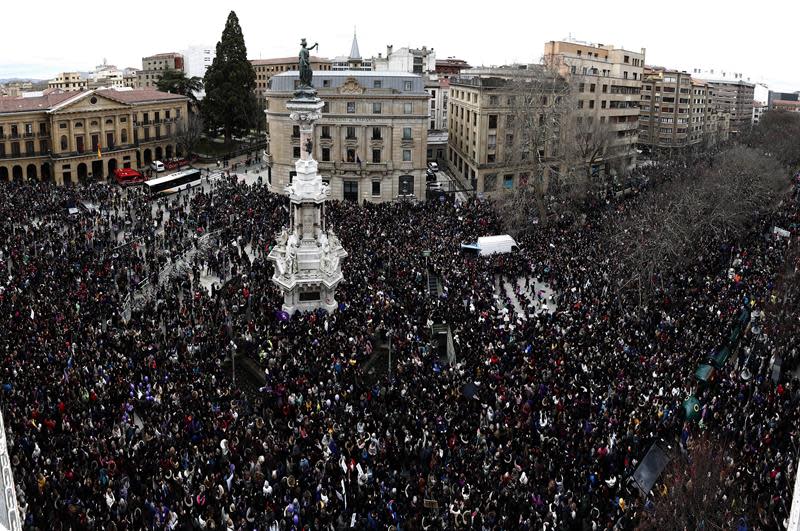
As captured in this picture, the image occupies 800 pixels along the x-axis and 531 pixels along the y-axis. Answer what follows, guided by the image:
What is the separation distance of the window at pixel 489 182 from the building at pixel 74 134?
36.9 meters

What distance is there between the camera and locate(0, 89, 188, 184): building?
222 feet

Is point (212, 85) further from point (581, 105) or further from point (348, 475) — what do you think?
point (348, 475)

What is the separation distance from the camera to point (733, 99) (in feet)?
436

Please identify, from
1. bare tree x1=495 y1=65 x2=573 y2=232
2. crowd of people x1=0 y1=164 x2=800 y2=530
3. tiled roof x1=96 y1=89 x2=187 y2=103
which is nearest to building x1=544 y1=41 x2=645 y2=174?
bare tree x1=495 y1=65 x2=573 y2=232

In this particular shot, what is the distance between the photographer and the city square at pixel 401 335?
2011cm

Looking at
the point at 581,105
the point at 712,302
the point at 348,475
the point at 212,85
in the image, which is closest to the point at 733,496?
the point at 348,475

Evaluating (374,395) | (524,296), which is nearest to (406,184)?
(524,296)

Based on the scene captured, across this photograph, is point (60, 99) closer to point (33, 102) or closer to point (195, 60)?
point (33, 102)

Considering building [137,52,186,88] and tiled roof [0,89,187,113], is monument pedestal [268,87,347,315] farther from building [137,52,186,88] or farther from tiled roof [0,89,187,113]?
building [137,52,186,88]

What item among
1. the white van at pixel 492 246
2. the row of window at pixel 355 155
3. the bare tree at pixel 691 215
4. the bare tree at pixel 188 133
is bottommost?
the white van at pixel 492 246

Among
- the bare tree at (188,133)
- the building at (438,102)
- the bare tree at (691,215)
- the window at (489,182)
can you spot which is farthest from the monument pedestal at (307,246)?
the building at (438,102)

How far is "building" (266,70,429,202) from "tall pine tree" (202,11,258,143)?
16690 millimetres

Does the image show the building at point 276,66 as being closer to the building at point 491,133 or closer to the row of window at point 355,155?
the building at point 491,133

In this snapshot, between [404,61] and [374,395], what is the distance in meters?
81.8
